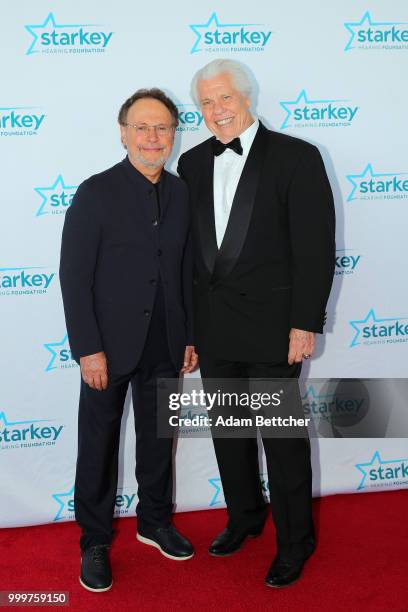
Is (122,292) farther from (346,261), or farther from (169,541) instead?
(346,261)

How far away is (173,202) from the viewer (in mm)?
2523

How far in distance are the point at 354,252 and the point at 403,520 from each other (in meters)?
1.17

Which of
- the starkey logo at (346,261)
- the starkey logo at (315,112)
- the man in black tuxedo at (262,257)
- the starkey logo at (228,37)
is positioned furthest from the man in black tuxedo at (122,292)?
the starkey logo at (346,261)

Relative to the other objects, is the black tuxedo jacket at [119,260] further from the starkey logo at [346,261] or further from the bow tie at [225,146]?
the starkey logo at [346,261]

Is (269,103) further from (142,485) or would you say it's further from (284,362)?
(142,485)

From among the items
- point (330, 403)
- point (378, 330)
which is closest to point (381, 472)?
point (330, 403)

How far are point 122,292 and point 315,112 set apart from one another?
1.20 m

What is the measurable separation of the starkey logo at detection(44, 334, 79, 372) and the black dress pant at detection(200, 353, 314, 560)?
0.66 meters

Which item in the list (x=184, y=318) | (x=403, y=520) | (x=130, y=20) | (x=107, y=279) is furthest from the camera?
(x=403, y=520)

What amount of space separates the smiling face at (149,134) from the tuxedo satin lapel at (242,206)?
0.95ft

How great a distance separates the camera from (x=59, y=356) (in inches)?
118

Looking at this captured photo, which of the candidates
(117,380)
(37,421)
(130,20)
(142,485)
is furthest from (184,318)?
(130,20)

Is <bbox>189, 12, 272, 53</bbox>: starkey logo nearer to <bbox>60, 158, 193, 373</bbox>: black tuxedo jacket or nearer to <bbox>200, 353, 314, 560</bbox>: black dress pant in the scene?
<bbox>60, 158, 193, 373</bbox>: black tuxedo jacket

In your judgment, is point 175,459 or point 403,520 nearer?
point 403,520
